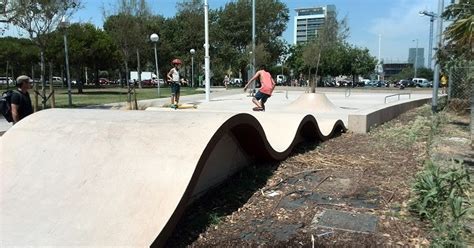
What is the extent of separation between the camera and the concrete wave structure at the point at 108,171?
11.6 feet

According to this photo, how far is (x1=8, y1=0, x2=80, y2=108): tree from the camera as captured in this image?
1639cm

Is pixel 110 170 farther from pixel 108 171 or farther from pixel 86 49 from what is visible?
pixel 86 49

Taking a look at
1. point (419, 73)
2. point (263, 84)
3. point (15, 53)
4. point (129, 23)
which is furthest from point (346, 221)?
point (419, 73)

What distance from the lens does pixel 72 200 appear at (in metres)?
3.91

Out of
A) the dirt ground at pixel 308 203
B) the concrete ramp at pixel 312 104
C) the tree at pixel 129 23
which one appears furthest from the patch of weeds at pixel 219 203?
the tree at pixel 129 23

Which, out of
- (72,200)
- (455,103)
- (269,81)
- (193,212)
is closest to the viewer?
(72,200)

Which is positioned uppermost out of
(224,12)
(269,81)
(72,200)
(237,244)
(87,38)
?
(224,12)

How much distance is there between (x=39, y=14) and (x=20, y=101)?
39.6ft

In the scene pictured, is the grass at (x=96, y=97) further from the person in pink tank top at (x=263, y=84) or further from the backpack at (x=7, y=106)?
the backpack at (x=7, y=106)

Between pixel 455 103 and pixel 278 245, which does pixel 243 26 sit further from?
pixel 278 245

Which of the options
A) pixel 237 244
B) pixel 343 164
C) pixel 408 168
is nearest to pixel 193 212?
pixel 237 244

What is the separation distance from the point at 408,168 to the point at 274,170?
1.91 meters

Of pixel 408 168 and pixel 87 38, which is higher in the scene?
pixel 87 38

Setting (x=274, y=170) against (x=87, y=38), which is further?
(x=87, y=38)
